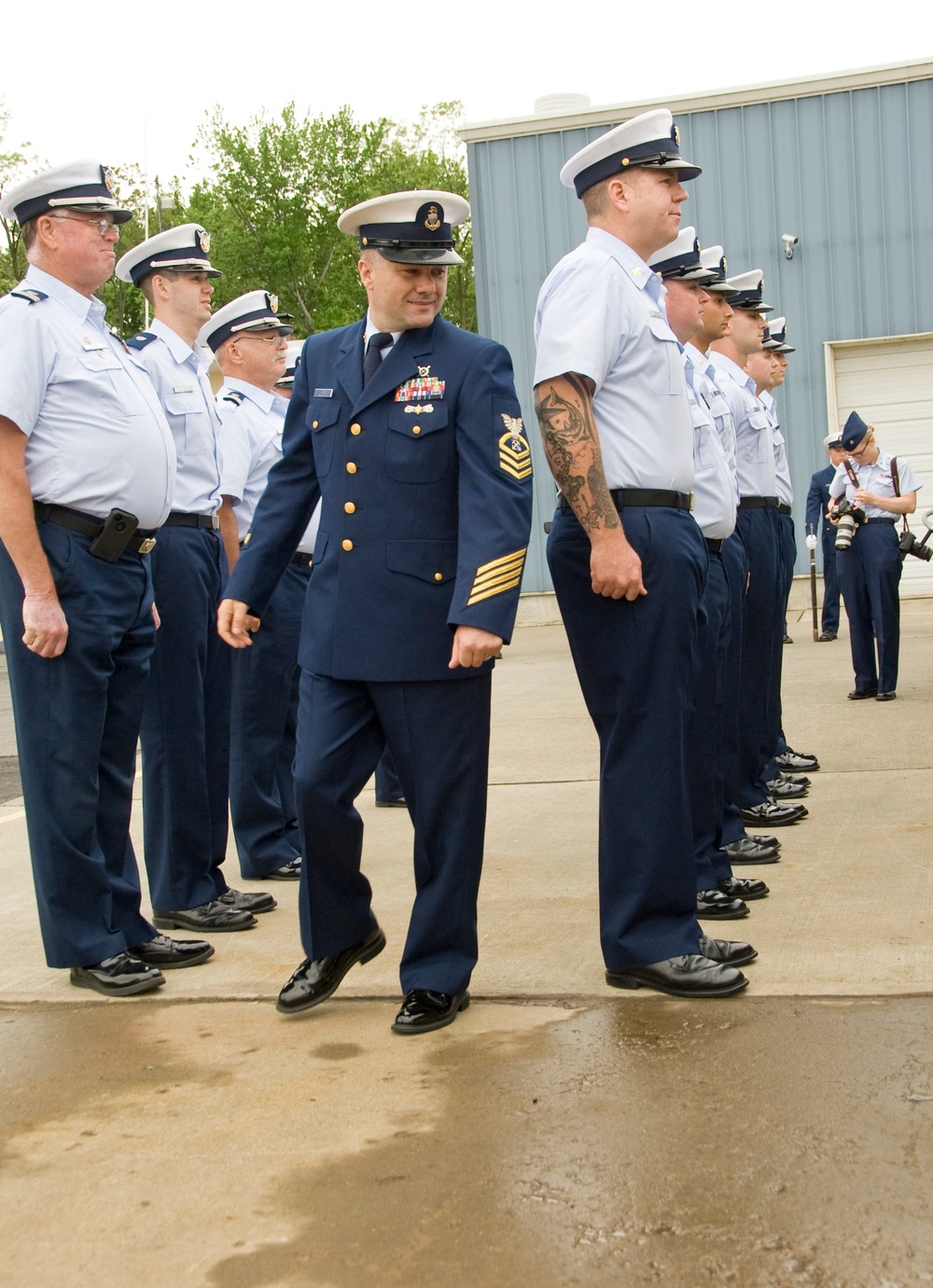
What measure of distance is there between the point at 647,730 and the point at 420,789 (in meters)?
0.62

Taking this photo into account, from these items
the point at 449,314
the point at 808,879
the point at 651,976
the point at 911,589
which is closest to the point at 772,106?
the point at 911,589

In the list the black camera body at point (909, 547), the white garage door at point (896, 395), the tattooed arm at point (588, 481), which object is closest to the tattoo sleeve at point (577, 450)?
the tattooed arm at point (588, 481)

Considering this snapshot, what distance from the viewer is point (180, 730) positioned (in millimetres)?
4844

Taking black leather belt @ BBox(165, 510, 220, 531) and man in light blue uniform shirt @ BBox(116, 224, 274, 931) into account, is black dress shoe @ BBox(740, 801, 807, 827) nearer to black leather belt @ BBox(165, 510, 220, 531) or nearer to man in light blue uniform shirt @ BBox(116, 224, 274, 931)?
man in light blue uniform shirt @ BBox(116, 224, 274, 931)

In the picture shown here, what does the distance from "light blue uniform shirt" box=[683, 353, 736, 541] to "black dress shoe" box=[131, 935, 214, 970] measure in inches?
80.9

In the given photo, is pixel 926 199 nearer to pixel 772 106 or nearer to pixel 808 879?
pixel 772 106

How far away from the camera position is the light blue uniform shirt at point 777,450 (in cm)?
679

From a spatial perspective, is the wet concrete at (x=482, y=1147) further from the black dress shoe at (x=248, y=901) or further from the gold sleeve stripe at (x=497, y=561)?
the black dress shoe at (x=248, y=901)

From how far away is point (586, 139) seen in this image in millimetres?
18688

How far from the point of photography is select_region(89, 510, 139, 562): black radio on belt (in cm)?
412

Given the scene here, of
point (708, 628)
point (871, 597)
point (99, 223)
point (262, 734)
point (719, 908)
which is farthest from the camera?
point (871, 597)

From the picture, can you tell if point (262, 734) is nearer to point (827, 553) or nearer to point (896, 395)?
point (827, 553)

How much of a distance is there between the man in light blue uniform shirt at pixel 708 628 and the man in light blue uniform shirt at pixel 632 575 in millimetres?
521

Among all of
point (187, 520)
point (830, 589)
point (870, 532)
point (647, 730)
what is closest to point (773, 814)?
point (647, 730)
